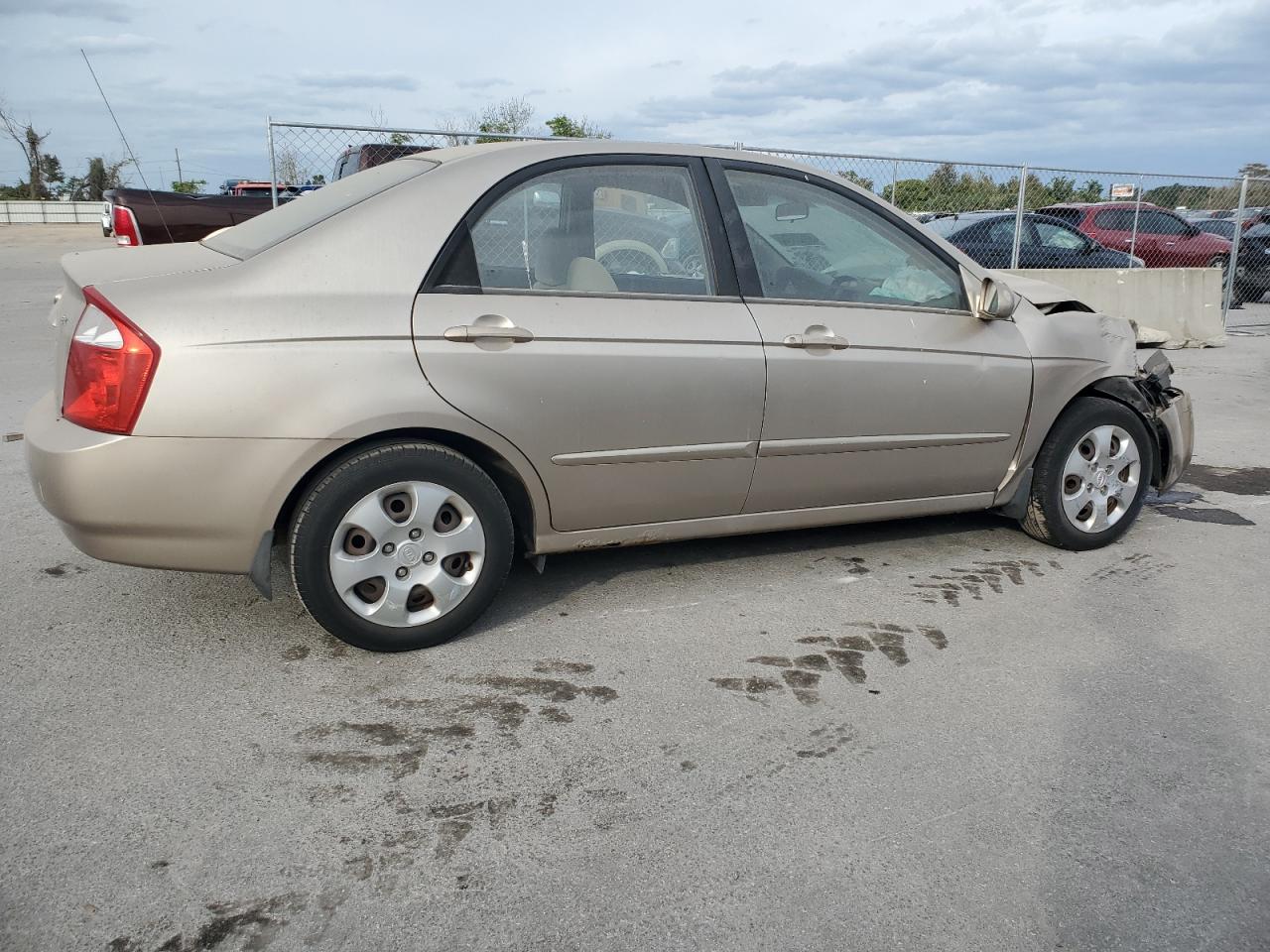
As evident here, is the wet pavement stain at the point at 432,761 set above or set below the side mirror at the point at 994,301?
below

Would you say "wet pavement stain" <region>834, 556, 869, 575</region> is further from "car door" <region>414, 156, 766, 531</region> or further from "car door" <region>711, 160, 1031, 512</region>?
"car door" <region>414, 156, 766, 531</region>

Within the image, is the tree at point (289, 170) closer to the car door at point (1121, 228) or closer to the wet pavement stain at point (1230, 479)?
the wet pavement stain at point (1230, 479)

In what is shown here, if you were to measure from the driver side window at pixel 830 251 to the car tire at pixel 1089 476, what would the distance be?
0.82m

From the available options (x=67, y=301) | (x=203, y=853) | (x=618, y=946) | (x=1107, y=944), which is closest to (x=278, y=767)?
(x=203, y=853)

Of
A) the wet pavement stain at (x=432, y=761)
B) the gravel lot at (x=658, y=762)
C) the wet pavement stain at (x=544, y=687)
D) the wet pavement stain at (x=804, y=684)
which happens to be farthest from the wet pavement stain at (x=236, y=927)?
the wet pavement stain at (x=804, y=684)

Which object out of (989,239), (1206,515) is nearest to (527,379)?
(1206,515)

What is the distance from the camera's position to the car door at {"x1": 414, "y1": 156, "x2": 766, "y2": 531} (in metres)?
3.43

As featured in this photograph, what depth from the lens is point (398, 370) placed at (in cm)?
329

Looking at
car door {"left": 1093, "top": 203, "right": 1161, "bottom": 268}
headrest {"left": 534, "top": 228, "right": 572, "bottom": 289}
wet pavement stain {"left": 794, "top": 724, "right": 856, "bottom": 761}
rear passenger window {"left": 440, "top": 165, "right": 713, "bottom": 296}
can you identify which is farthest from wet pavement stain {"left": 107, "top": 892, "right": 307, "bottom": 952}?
car door {"left": 1093, "top": 203, "right": 1161, "bottom": 268}

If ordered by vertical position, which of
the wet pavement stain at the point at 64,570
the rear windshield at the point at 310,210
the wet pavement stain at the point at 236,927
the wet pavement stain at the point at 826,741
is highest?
the rear windshield at the point at 310,210

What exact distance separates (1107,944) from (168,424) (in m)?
2.79

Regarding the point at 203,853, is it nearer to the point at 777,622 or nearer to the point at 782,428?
the point at 777,622

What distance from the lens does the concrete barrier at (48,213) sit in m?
38.2

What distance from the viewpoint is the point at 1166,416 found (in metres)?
4.84
